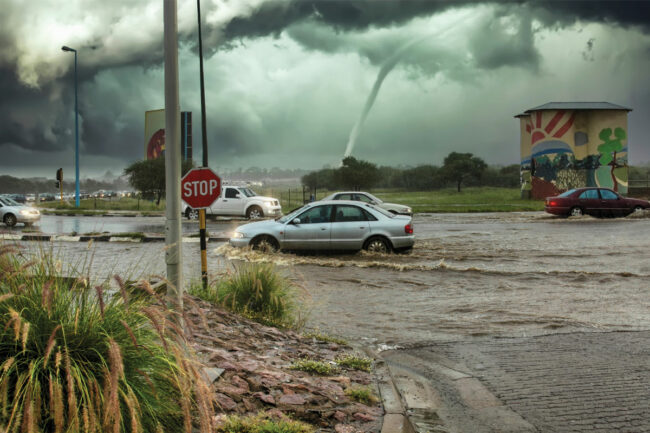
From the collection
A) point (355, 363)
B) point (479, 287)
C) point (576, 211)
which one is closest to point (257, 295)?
point (355, 363)

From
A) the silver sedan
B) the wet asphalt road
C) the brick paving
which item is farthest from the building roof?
the brick paving

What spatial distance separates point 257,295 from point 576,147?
53.0 meters

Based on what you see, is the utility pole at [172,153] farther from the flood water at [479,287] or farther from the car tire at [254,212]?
the car tire at [254,212]

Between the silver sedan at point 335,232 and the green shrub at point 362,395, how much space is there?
10819mm

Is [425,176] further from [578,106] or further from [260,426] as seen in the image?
[260,426]

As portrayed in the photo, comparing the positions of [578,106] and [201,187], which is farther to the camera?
[578,106]

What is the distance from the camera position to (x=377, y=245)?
15.9 m

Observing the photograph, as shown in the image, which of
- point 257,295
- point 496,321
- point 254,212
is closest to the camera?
point 257,295

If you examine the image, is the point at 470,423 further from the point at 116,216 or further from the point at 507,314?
the point at 116,216

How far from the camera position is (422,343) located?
732 cm

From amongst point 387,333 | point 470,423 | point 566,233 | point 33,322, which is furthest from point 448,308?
point 566,233

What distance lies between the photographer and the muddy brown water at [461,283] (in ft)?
27.0

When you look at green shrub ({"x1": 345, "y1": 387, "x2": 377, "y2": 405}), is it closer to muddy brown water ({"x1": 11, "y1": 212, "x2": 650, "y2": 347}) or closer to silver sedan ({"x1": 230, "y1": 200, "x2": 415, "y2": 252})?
Answer: muddy brown water ({"x1": 11, "y1": 212, "x2": 650, "y2": 347})

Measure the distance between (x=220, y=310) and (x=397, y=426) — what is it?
11.1 feet
